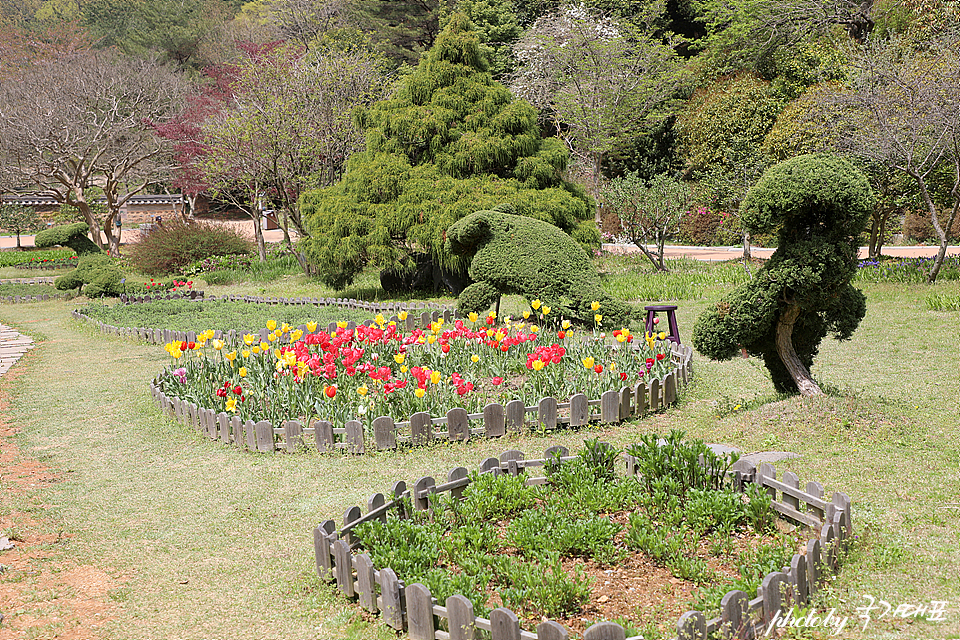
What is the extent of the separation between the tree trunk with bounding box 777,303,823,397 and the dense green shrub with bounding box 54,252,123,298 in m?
16.3

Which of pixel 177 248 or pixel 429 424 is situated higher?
pixel 177 248

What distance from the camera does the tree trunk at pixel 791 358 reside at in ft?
19.8

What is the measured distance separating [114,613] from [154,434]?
3354 mm

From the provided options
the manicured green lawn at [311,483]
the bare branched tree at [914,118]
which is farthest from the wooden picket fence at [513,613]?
the bare branched tree at [914,118]

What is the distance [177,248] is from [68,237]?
281 centimetres

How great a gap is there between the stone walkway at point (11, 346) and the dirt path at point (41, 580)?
232 inches

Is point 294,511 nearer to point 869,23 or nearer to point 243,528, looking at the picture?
point 243,528

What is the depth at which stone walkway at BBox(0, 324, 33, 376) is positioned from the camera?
10637 millimetres

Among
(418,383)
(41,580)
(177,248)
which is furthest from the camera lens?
(177,248)

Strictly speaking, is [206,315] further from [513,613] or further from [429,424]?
[513,613]

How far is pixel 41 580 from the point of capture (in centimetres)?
400

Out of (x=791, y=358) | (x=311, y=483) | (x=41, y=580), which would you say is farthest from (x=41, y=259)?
(x=791, y=358)

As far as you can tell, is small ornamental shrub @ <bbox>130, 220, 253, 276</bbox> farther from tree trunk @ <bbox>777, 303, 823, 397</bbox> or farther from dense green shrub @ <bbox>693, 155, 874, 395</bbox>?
tree trunk @ <bbox>777, 303, 823, 397</bbox>

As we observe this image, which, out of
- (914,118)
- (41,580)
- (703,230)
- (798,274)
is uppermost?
(914,118)
